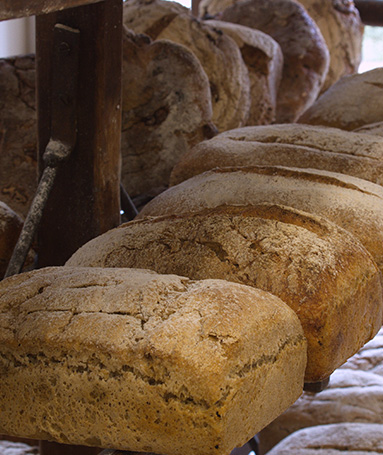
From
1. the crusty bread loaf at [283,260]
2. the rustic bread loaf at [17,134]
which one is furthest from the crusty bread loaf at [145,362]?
the rustic bread loaf at [17,134]

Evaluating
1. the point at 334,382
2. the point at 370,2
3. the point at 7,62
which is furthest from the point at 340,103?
the point at 370,2

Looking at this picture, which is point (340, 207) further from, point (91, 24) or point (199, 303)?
point (91, 24)

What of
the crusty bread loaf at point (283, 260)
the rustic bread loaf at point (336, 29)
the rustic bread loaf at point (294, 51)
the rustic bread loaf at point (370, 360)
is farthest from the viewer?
the rustic bread loaf at point (336, 29)

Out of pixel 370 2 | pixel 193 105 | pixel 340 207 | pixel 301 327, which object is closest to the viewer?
pixel 301 327

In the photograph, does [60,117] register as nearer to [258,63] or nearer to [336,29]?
[258,63]

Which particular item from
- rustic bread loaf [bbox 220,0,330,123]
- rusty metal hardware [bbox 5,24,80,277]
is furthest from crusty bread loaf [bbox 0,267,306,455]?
rustic bread loaf [bbox 220,0,330,123]

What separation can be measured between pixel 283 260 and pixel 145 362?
396mm

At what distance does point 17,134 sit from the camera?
256 cm

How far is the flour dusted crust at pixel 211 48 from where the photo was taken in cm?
346

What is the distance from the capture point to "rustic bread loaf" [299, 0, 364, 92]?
504cm

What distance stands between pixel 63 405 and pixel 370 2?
531 cm

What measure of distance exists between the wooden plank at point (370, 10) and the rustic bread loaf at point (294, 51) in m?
1.45

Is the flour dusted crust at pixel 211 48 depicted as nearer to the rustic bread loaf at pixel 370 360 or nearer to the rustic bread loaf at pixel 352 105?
the rustic bread loaf at pixel 352 105

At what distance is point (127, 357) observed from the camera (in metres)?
0.93
